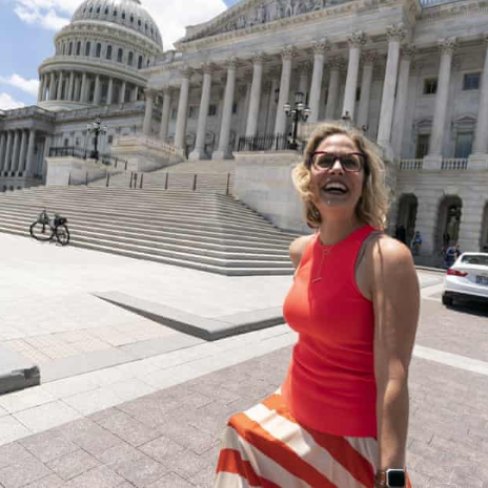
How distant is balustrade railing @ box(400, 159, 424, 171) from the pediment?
14205mm

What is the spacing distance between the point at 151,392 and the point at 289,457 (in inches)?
114

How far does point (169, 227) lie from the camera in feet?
59.2

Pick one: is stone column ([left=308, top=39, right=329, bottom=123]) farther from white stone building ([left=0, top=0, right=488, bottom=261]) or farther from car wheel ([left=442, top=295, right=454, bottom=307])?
car wheel ([left=442, top=295, right=454, bottom=307])

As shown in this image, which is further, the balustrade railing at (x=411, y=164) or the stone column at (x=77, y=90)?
the stone column at (x=77, y=90)

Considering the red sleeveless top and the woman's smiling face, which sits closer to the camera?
the red sleeveless top

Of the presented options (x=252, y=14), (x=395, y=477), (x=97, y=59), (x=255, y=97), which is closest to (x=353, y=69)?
(x=255, y=97)

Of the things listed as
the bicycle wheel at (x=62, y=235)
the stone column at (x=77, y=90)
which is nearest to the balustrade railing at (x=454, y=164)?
the bicycle wheel at (x=62, y=235)

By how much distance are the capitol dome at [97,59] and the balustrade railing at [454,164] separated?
6783 centimetres

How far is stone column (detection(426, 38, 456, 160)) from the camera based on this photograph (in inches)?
1253

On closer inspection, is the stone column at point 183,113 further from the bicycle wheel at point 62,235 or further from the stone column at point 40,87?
the stone column at point 40,87

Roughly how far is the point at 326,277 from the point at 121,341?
4.67m

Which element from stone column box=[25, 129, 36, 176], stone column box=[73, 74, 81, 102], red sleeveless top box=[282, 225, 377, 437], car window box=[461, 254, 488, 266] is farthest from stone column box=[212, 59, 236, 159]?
stone column box=[73, 74, 81, 102]

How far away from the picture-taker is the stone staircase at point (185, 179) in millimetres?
27792

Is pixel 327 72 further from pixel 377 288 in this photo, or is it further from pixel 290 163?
pixel 377 288
